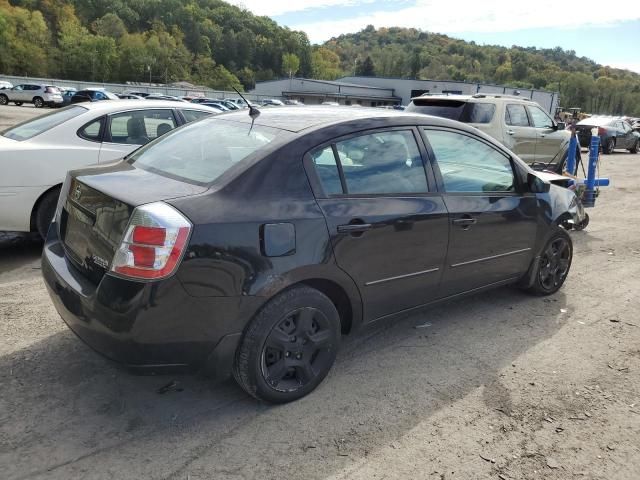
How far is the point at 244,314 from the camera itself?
2.78 m

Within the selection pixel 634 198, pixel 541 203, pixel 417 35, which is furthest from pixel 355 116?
pixel 417 35

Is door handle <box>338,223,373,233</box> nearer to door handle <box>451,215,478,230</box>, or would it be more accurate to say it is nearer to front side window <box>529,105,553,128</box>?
door handle <box>451,215,478,230</box>

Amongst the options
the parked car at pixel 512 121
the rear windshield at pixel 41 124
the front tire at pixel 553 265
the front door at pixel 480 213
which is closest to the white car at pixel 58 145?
the rear windshield at pixel 41 124

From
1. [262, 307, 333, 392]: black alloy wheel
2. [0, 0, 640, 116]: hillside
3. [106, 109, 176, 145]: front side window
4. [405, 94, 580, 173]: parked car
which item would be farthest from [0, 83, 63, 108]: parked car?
[0, 0, 640, 116]: hillside

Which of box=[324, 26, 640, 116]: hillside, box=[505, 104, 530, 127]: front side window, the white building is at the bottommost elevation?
box=[505, 104, 530, 127]: front side window

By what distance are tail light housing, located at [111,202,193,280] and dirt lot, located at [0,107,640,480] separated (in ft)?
2.92

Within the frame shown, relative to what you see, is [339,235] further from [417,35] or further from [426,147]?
[417,35]

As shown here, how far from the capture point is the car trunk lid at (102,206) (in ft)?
8.94

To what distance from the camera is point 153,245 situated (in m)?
2.55

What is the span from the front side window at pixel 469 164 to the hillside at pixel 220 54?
10950cm

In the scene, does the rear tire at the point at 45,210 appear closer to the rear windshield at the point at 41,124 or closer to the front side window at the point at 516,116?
the rear windshield at the point at 41,124

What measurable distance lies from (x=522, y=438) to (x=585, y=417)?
51 cm

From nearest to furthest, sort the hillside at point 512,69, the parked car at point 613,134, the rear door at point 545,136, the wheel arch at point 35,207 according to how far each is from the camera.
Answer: the wheel arch at point 35,207 → the rear door at point 545,136 → the parked car at point 613,134 → the hillside at point 512,69

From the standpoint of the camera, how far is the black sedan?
103 inches
